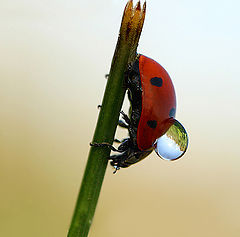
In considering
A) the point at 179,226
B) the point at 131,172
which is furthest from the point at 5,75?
the point at 179,226

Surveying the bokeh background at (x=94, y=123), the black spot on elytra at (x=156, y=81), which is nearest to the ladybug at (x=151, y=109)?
the black spot on elytra at (x=156, y=81)

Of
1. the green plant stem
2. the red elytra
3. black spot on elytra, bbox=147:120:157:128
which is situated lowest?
the green plant stem

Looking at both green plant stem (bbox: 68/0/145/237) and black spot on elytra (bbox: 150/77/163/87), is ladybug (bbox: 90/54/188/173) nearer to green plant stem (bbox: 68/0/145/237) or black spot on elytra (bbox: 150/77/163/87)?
black spot on elytra (bbox: 150/77/163/87)

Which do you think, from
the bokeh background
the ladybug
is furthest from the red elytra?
the bokeh background

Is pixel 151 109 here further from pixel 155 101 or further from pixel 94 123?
pixel 94 123

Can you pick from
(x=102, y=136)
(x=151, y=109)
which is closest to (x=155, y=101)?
(x=151, y=109)

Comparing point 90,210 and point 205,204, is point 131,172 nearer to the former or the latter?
point 205,204

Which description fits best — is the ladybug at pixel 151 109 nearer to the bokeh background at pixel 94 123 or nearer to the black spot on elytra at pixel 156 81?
the black spot on elytra at pixel 156 81

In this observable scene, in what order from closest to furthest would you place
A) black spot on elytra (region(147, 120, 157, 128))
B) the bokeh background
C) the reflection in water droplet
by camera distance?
the reflection in water droplet, black spot on elytra (region(147, 120, 157, 128)), the bokeh background
